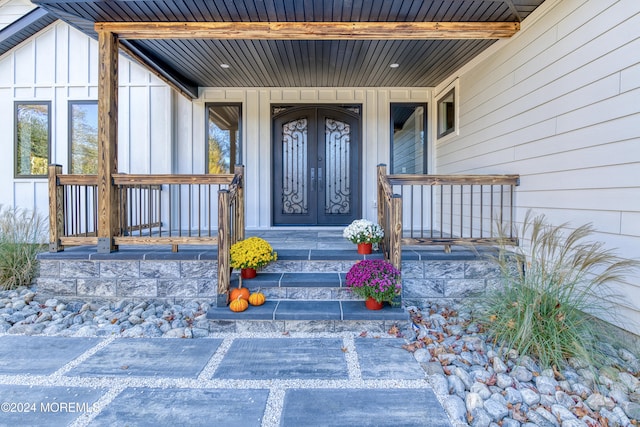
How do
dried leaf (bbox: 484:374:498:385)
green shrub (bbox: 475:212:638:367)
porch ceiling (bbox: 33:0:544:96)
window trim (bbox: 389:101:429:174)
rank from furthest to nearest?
1. window trim (bbox: 389:101:429:174)
2. porch ceiling (bbox: 33:0:544:96)
3. green shrub (bbox: 475:212:638:367)
4. dried leaf (bbox: 484:374:498:385)

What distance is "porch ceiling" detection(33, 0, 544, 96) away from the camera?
3410 millimetres

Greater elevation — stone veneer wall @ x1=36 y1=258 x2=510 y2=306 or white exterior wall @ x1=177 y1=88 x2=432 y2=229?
white exterior wall @ x1=177 y1=88 x2=432 y2=229

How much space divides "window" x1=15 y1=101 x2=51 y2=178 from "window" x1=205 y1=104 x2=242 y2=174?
276cm

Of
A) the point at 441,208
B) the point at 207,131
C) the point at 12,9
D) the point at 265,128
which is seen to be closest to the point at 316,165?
the point at 265,128

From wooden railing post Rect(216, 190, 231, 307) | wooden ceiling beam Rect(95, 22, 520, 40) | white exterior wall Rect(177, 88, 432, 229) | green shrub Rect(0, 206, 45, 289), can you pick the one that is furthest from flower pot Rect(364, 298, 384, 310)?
green shrub Rect(0, 206, 45, 289)

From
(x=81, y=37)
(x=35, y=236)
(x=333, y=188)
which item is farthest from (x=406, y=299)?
(x=81, y=37)

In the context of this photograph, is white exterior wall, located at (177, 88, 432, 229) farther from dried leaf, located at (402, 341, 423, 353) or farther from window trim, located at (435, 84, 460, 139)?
dried leaf, located at (402, 341, 423, 353)

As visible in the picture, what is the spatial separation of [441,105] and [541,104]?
2.45 m

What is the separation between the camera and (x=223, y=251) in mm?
3203

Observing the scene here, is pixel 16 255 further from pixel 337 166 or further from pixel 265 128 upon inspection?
pixel 337 166

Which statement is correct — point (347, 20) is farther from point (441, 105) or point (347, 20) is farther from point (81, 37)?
point (81, 37)

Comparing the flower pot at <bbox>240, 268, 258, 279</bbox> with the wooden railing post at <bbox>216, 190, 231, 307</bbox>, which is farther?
the flower pot at <bbox>240, 268, 258, 279</bbox>

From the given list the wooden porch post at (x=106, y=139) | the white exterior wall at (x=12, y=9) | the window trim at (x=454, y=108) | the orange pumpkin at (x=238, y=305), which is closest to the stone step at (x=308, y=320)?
the orange pumpkin at (x=238, y=305)

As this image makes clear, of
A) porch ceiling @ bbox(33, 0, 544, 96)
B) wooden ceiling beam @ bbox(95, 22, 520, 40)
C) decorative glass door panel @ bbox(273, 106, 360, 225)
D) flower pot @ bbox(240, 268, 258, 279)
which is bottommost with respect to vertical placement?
flower pot @ bbox(240, 268, 258, 279)
